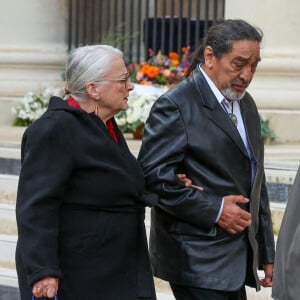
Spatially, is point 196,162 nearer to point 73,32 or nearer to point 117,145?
point 117,145

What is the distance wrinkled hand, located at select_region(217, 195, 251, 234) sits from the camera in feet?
14.3

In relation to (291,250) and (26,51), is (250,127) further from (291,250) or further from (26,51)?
(26,51)

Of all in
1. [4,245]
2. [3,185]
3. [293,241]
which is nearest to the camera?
[293,241]

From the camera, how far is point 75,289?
4211mm

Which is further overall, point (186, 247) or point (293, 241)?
point (186, 247)

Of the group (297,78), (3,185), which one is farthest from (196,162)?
(297,78)

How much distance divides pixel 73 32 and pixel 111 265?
24.8 feet

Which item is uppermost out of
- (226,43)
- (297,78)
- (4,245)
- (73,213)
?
(226,43)

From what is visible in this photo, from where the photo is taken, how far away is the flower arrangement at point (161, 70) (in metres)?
9.90

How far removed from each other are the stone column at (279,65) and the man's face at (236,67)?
4372 millimetres

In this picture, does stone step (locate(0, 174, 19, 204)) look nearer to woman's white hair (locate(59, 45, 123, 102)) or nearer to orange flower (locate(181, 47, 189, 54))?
orange flower (locate(181, 47, 189, 54))

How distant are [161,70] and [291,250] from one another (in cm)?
669

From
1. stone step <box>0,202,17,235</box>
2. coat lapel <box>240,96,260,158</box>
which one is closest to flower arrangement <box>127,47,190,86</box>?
stone step <box>0,202,17,235</box>

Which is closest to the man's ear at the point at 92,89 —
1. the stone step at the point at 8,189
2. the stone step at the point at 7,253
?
the stone step at the point at 7,253
